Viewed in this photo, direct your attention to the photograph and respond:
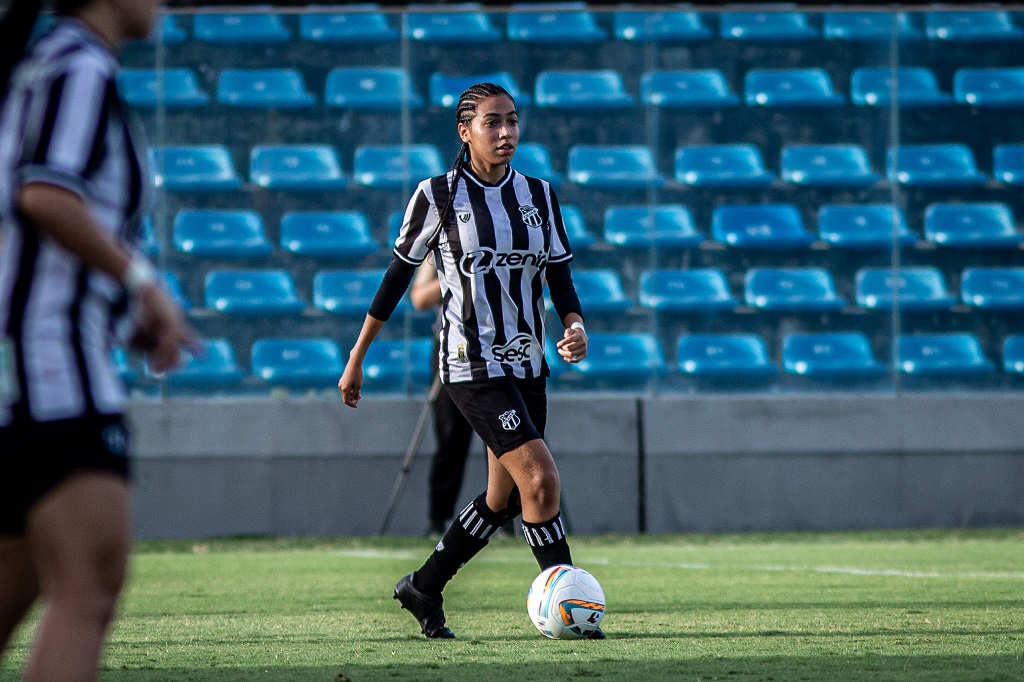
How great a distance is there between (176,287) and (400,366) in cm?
192

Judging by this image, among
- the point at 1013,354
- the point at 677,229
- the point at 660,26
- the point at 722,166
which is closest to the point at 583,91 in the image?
the point at 660,26

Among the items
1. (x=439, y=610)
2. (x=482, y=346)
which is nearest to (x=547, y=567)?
(x=439, y=610)

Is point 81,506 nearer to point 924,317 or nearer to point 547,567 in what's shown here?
point 547,567

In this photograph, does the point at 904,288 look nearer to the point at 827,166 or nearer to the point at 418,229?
the point at 827,166

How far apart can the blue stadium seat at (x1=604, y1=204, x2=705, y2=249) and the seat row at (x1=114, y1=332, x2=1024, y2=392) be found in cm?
78

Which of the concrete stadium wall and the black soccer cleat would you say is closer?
the black soccer cleat

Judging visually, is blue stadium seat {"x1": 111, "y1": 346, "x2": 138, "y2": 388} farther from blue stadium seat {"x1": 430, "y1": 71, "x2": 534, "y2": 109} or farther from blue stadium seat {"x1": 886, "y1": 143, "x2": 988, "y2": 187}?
blue stadium seat {"x1": 886, "y1": 143, "x2": 988, "y2": 187}

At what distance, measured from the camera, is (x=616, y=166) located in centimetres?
1222

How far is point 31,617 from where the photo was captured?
6238mm

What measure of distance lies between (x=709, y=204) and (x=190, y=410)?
4520mm

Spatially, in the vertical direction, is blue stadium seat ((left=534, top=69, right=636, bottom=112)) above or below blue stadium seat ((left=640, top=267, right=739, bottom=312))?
above

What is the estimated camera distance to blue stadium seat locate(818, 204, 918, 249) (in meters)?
12.2

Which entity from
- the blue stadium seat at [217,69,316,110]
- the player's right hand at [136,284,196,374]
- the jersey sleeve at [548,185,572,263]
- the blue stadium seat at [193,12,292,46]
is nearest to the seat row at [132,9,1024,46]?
the blue stadium seat at [193,12,292,46]

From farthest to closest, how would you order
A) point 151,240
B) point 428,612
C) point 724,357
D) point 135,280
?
point 724,357, point 151,240, point 428,612, point 135,280
